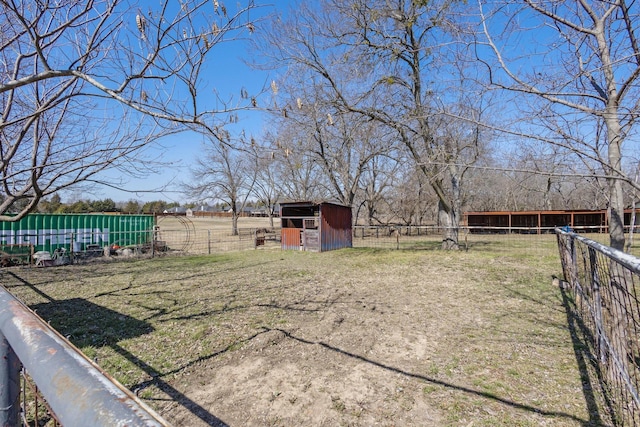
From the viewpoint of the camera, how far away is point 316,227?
57.1 feet

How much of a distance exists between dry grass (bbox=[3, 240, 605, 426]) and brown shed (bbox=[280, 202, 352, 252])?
7474mm

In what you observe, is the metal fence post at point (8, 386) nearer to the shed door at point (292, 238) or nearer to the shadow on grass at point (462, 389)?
the shadow on grass at point (462, 389)

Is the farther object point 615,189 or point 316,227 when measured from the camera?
point 316,227

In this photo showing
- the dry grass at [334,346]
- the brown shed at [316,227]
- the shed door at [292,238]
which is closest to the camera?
the dry grass at [334,346]

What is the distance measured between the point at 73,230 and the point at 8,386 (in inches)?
741

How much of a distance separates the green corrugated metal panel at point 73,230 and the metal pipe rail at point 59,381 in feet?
49.2

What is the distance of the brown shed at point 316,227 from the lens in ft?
55.2

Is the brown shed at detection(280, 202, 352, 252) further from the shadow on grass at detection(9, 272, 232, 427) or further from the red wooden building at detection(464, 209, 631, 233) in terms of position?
the red wooden building at detection(464, 209, 631, 233)

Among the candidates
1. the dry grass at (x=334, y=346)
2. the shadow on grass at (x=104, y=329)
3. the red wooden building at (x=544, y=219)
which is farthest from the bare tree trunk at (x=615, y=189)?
the red wooden building at (x=544, y=219)

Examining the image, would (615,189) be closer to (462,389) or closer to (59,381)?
(462,389)

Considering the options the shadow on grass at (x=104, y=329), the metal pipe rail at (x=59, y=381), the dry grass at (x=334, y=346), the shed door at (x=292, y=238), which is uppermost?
the metal pipe rail at (x=59, y=381)

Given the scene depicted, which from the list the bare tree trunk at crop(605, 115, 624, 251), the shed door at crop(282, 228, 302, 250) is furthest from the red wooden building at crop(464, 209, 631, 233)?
the bare tree trunk at crop(605, 115, 624, 251)

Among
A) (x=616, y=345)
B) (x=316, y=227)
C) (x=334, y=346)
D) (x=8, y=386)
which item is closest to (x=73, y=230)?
(x=316, y=227)

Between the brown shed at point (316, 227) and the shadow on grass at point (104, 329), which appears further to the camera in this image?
the brown shed at point (316, 227)
